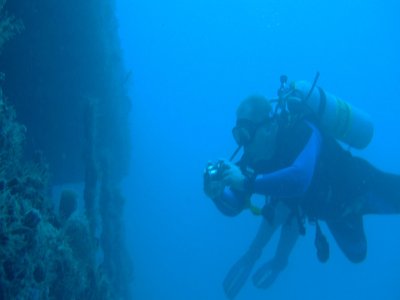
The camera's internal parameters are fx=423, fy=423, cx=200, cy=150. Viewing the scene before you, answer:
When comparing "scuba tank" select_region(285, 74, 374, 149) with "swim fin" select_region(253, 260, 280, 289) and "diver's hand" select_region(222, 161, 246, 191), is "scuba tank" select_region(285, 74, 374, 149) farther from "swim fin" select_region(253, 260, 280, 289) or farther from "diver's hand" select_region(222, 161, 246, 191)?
"swim fin" select_region(253, 260, 280, 289)

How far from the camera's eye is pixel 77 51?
285 inches

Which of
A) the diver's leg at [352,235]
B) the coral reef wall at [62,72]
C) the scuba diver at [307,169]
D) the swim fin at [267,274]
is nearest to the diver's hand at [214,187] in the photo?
the scuba diver at [307,169]

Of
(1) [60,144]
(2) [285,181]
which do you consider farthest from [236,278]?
(1) [60,144]

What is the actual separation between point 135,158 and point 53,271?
58.8 metres

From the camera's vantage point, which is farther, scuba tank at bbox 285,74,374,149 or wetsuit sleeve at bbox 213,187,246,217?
scuba tank at bbox 285,74,374,149

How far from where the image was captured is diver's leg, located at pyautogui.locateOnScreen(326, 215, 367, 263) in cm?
525

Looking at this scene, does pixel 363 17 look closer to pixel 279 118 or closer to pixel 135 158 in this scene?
pixel 135 158

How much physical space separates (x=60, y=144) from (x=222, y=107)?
119 metres

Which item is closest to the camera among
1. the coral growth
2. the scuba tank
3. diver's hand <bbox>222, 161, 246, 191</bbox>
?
the coral growth

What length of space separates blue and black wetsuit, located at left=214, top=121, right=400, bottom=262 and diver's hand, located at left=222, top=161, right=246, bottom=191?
0.26 metres

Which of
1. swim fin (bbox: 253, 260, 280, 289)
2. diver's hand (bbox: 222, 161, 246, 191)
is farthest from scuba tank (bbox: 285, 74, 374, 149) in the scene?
swim fin (bbox: 253, 260, 280, 289)

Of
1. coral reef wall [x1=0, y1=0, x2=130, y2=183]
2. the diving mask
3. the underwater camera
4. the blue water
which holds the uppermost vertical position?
the blue water

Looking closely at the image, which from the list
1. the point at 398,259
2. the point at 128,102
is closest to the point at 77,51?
the point at 128,102

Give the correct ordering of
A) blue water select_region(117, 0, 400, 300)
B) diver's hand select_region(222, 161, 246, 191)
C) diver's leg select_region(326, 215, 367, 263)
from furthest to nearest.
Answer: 1. blue water select_region(117, 0, 400, 300)
2. diver's leg select_region(326, 215, 367, 263)
3. diver's hand select_region(222, 161, 246, 191)
